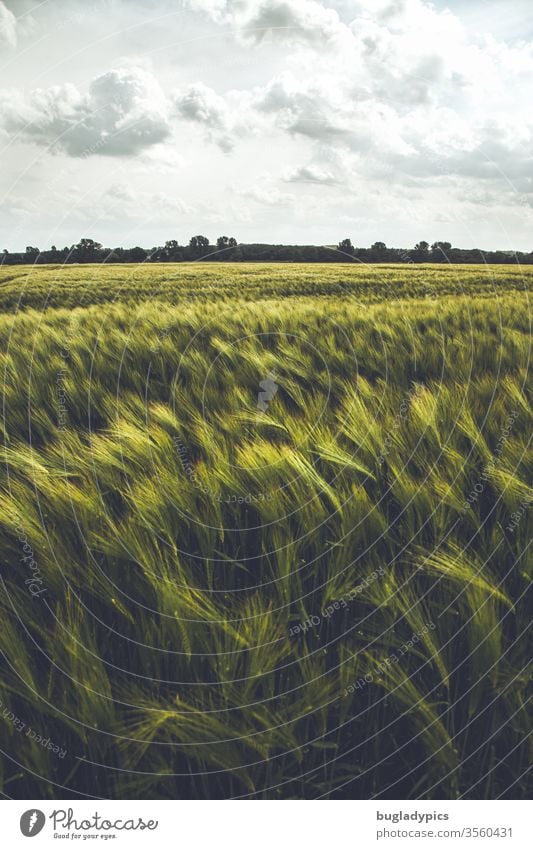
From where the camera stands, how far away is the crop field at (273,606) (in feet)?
2.76

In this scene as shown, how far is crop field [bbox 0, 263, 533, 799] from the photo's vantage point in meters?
0.84

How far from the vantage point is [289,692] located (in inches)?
33.3

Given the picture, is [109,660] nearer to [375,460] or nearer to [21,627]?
[21,627]
